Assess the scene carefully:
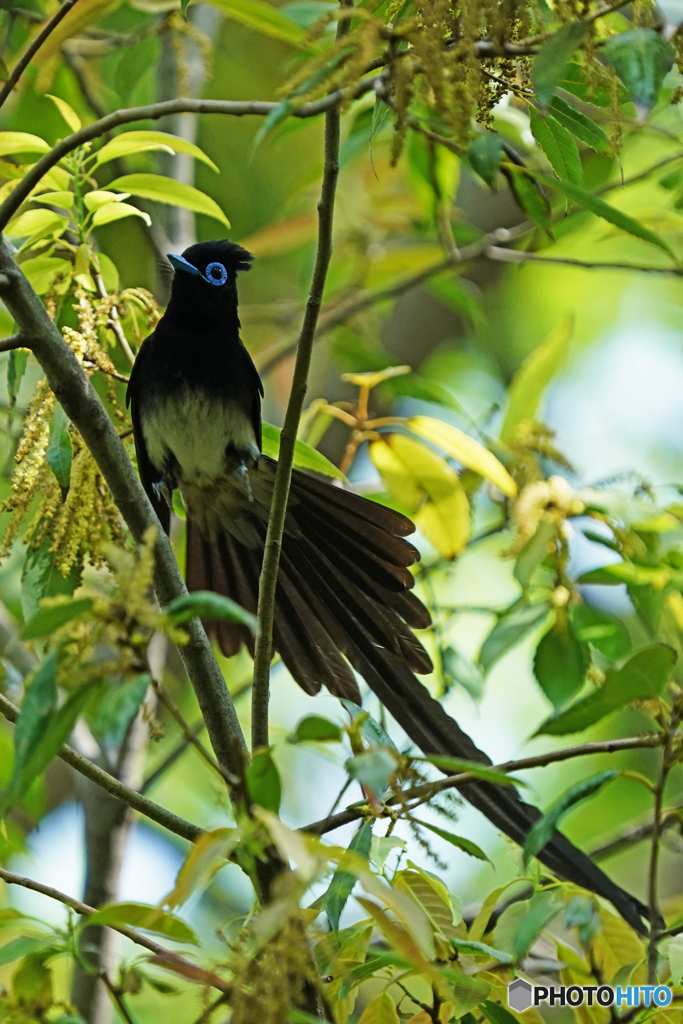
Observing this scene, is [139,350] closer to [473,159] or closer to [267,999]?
[473,159]

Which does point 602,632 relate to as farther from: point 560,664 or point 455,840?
point 455,840

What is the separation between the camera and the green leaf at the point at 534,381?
10.8 ft

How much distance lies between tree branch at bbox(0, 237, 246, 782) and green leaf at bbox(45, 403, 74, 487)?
54 millimetres

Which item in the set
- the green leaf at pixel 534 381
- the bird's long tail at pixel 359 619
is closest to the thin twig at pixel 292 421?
the bird's long tail at pixel 359 619

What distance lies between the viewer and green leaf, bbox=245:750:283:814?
1.26 m

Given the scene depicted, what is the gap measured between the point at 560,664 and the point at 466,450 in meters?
0.64

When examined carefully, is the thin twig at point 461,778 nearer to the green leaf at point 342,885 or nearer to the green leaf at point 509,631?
the green leaf at point 342,885

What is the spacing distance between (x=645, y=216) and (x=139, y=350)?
197cm

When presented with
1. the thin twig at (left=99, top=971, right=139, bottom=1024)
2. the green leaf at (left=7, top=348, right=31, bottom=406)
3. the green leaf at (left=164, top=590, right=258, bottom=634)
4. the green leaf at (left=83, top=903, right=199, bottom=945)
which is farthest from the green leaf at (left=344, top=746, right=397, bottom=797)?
the green leaf at (left=7, top=348, right=31, bottom=406)

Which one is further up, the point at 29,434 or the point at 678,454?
the point at 678,454

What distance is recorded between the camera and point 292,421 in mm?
1759

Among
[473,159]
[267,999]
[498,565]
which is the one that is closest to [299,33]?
→ [473,159]

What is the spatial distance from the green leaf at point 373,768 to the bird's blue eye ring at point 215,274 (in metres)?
2.22

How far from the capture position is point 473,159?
1.87 m
